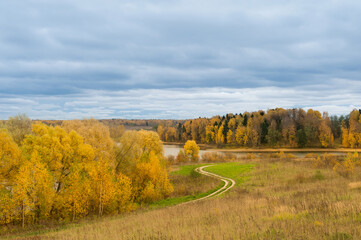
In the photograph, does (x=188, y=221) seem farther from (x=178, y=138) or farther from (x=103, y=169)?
(x=178, y=138)

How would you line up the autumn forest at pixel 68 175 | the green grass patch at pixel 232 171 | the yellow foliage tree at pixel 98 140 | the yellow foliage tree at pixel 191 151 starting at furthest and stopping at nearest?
the yellow foliage tree at pixel 191 151, the green grass patch at pixel 232 171, the yellow foliage tree at pixel 98 140, the autumn forest at pixel 68 175

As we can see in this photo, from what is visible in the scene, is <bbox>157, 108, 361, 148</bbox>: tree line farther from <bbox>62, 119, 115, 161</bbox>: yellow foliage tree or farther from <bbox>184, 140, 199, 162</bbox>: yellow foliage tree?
<bbox>62, 119, 115, 161</bbox>: yellow foliage tree

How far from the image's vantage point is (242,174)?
51438 mm

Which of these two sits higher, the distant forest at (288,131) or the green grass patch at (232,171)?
the distant forest at (288,131)

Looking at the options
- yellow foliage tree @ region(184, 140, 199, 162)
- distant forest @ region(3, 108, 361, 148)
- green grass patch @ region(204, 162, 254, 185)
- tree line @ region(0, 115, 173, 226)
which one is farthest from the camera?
distant forest @ region(3, 108, 361, 148)

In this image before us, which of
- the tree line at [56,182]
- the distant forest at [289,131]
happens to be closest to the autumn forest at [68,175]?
the tree line at [56,182]

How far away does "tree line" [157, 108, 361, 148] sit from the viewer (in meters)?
108

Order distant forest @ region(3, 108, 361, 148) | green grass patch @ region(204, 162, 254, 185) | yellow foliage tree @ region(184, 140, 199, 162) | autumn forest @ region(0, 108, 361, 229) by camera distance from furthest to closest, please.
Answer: distant forest @ region(3, 108, 361, 148) → yellow foliage tree @ region(184, 140, 199, 162) → green grass patch @ region(204, 162, 254, 185) → autumn forest @ region(0, 108, 361, 229)

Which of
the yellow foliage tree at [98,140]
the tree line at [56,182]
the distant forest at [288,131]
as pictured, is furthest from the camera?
the distant forest at [288,131]

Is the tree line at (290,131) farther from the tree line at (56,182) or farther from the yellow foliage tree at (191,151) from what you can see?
the tree line at (56,182)

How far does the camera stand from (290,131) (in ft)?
381

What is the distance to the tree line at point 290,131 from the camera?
108m

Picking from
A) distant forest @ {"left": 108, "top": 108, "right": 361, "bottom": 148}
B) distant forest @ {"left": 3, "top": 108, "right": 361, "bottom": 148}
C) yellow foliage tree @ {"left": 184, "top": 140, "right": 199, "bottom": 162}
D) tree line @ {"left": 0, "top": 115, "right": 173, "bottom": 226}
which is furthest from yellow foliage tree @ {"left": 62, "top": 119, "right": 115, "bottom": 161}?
distant forest @ {"left": 108, "top": 108, "right": 361, "bottom": 148}

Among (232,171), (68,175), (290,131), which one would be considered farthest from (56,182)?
(290,131)
